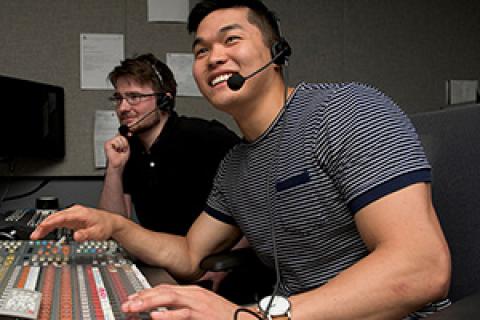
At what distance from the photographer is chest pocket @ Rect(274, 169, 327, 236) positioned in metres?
0.86

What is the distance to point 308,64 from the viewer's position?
200 cm

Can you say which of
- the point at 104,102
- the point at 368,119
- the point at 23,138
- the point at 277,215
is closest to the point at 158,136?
the point at 104,102

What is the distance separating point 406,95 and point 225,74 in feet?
4.38

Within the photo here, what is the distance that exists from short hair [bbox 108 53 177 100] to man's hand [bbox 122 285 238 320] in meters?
1.14

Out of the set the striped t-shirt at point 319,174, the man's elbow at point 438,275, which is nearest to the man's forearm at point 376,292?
the man's elbow at point 438,275

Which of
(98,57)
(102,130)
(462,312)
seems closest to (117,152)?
(102,130)

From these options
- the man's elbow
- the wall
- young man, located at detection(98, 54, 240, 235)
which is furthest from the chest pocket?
the wall

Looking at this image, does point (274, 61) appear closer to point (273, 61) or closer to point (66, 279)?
point (273, 61)

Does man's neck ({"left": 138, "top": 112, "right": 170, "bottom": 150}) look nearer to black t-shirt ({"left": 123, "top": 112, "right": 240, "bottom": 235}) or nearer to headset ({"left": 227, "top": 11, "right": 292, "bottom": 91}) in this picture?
black t-shirt ({"left": 123, "top": 112, "right": 240, "bottom": 235})

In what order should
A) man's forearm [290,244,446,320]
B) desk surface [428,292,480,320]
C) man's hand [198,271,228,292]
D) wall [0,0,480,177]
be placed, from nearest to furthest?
desk surface [428,292,480,320] < man's forearm [290,244,446,320] < man's hand [198,271,228,292] < wall [0,0,480,177]

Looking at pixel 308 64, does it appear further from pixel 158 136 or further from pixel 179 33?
pixel 158 136

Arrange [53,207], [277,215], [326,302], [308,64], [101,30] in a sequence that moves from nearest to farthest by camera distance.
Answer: [326,302] → [277,215] → [53,207] → [101,30] → [308,64]

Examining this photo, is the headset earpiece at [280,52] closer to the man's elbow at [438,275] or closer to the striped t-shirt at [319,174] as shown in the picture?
the striped t-shirt at [319,174]

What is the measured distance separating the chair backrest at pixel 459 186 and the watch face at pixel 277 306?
420 millimetres
